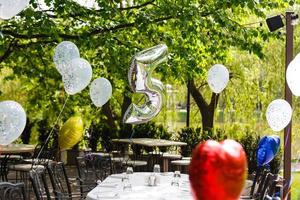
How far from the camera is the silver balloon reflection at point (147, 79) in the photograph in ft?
21.3

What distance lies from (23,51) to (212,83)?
12.3 feet

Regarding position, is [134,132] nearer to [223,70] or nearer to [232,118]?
[232,118]

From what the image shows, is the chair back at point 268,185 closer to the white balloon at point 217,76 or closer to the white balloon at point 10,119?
the white balloon at point 10,119

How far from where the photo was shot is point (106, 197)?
4.67 m

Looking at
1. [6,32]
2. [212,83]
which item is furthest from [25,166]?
[212,83]

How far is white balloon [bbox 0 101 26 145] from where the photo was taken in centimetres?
467

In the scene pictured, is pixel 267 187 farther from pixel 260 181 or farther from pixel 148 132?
pixel 148 132

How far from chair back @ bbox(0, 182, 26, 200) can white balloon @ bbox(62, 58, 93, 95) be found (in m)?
3.47

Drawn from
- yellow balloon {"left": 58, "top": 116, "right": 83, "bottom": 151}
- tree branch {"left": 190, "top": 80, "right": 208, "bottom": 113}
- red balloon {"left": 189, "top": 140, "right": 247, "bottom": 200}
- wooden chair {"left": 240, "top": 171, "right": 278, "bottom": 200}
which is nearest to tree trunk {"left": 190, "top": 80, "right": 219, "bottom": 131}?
tree branch {"left": 190, "top": 80, "right": 208, "bottom": 113}

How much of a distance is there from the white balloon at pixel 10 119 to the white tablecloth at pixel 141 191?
32.9 inches

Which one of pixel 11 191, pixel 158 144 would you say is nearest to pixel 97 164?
pixel 158 144

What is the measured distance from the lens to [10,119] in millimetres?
4738

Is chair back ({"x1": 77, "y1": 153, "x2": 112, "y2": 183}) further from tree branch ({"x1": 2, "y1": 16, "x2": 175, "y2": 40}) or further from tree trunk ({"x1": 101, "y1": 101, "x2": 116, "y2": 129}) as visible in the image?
tree trunk ({"x1": 101, "y1": 101, "x2": 116, "y2": 129})

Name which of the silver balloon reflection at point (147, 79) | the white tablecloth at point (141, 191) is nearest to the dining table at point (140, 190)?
the white tablecloth at point (141, 191)
